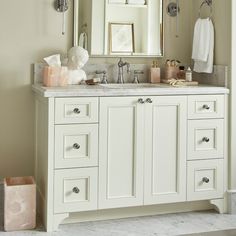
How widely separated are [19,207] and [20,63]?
1004 millimetres

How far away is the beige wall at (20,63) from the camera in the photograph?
3330 mm

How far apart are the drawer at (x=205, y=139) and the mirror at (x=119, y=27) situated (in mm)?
721

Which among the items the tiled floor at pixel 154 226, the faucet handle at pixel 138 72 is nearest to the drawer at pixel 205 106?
the faucet handle at pixel 138 72

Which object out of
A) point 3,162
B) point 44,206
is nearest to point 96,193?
point 44,206

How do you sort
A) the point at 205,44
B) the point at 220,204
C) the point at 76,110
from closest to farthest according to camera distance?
the point at 76,110
the point at 220,204
the point at 205,44

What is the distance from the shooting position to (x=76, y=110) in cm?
299

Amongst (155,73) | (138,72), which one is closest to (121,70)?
(138,72)

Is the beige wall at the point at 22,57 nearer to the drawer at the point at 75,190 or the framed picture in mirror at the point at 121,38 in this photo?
the framed picture in mirror at the point at 121,38

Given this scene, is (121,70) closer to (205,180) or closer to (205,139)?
(205,139)

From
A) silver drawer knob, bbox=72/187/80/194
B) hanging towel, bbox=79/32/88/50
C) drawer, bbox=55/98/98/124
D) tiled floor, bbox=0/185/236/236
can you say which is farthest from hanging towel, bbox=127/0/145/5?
tiled floor, bbox=0/185/236/236

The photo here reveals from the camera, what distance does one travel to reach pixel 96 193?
3.09 meters

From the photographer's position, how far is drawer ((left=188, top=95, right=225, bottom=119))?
3254 millimetres

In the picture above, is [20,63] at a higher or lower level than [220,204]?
higher

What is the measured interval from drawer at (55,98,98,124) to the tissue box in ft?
0.99
